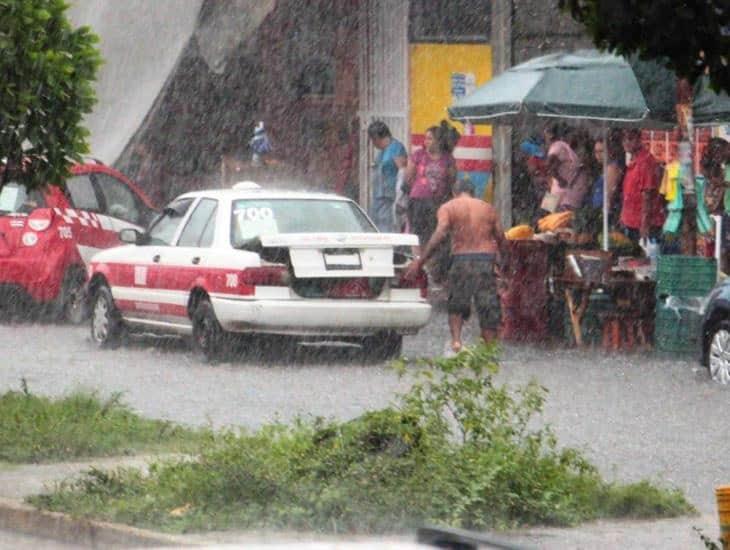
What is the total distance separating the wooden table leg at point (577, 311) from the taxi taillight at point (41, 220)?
19.6 ft

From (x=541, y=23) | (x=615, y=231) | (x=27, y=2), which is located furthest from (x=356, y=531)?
(x=541, y=23)

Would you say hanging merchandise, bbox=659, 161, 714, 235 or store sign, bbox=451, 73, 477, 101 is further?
store sign, bbox=451, 73, 477, 101

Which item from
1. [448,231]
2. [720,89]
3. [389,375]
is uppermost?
[720,89]

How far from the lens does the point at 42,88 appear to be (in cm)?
1293

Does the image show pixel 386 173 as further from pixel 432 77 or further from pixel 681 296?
pixel 681 296

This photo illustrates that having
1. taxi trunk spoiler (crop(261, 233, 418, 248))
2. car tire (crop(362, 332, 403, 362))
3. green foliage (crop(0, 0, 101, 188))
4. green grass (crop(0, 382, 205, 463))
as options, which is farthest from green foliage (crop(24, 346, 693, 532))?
car tire (crop(362, 332, 403, 362))

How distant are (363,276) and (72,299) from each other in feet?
19.3

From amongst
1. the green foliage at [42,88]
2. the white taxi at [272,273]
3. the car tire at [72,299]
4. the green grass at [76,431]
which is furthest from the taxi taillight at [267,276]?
the car tire at [72,299]

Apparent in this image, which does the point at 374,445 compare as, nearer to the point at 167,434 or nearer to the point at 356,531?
the point at 356,531

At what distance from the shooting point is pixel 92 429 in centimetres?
1224

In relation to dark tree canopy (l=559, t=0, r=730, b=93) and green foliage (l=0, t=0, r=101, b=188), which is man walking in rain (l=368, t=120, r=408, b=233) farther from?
dark tree canopy (l=559, t=0, r=730, b=93)

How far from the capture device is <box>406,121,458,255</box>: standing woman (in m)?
23.4

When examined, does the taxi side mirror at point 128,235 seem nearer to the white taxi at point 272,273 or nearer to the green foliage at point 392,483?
the white taxi at point 272,273

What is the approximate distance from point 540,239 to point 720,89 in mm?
13446
